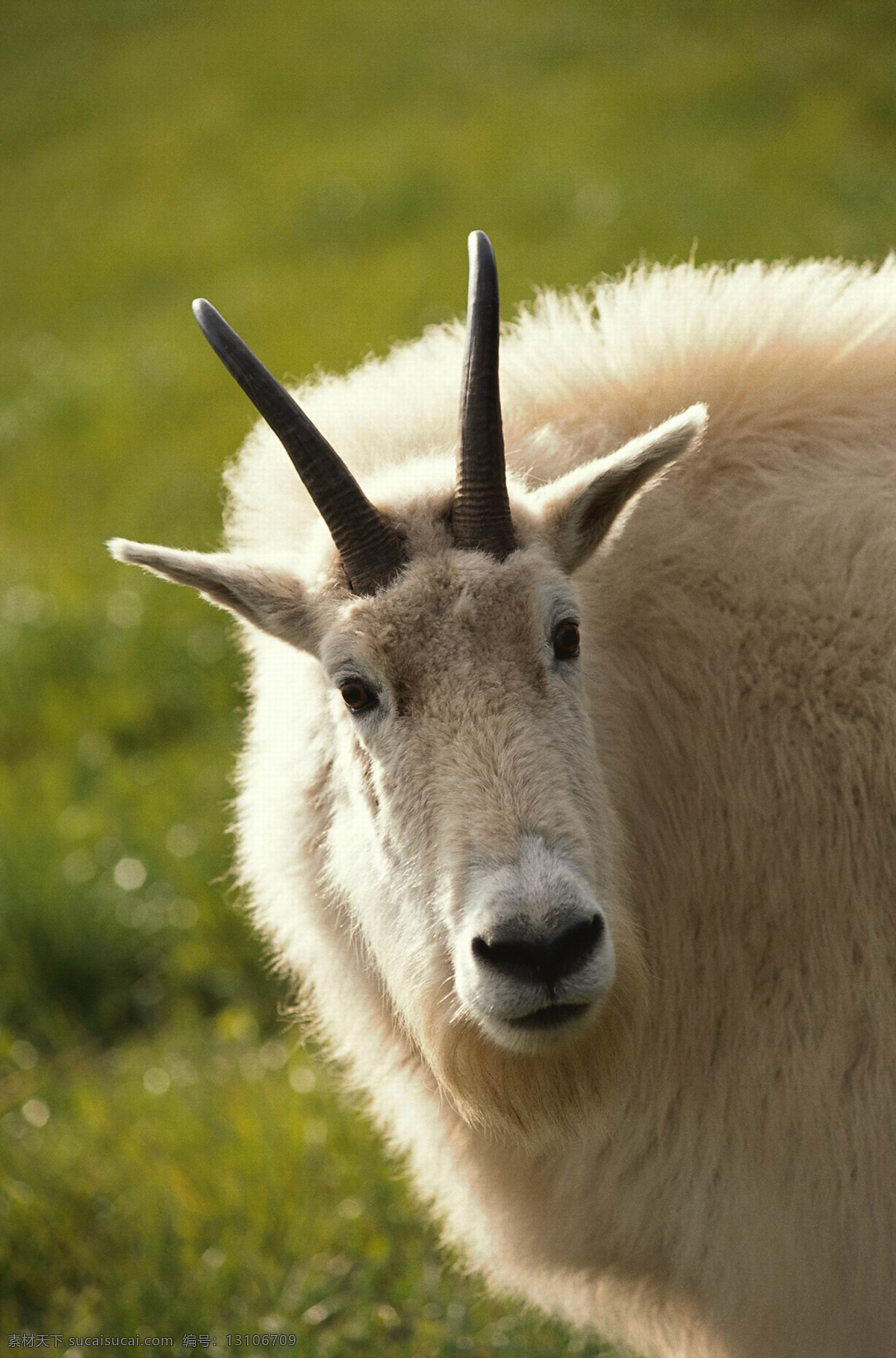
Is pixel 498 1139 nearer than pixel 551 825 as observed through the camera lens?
No

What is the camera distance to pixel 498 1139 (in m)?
3.07

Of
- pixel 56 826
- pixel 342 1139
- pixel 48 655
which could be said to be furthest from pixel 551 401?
pixel 48 655

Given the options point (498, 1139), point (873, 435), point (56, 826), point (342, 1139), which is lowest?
point (342, 1139)

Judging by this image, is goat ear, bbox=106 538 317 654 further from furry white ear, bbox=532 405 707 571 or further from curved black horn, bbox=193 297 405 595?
furry white ear, bbox=532 405 707 571

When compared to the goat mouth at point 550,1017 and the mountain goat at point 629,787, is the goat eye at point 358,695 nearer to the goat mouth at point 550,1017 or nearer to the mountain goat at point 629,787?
the mountain goat at point 629,787

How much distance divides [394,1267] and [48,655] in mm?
5320

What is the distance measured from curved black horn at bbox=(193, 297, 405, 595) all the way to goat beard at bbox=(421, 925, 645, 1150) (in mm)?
910

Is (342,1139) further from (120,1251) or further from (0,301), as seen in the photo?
(0,301)

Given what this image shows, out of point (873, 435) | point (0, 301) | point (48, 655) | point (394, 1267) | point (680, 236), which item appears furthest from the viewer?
point (0, 301)

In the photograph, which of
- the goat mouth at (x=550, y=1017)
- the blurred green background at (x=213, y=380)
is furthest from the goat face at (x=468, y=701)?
the blurred green background at (x=213, y=380)

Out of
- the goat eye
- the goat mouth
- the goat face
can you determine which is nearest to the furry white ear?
the goat face

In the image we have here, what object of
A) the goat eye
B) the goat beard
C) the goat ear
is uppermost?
the goat ear

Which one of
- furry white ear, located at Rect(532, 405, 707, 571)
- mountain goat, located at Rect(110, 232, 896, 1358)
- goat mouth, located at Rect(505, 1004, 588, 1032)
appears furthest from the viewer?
furry white ear, located at Rect(532, 405, 707, 571)

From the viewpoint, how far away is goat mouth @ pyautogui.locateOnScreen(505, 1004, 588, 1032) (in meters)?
2.41
